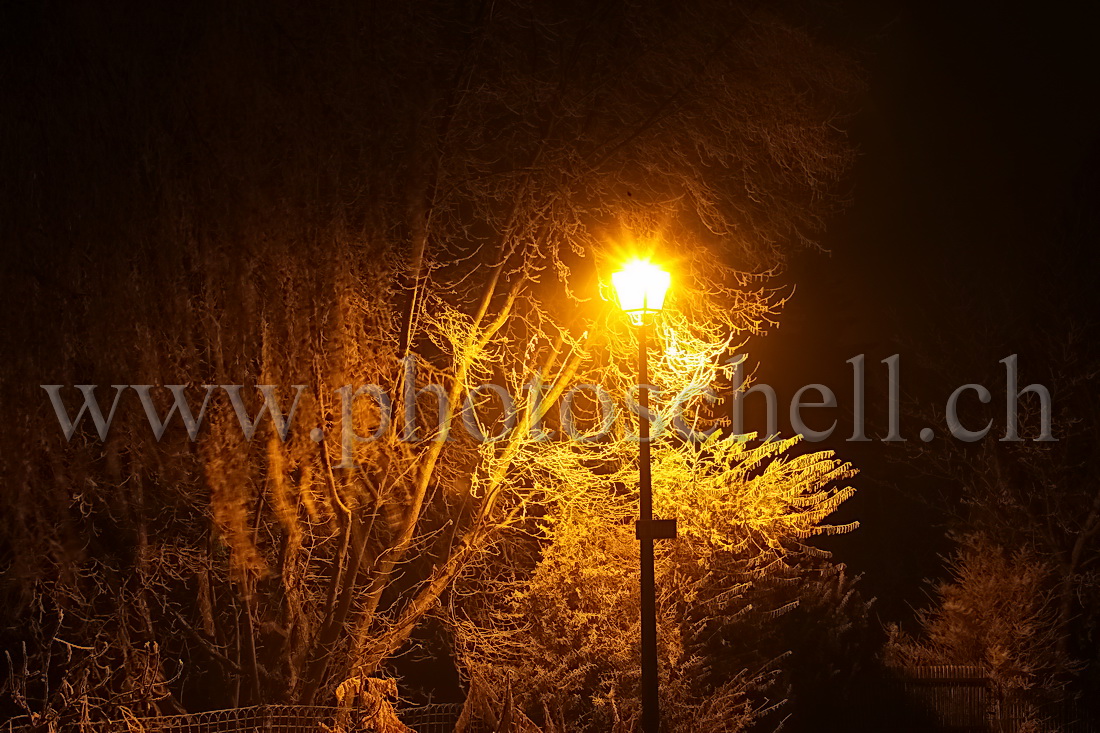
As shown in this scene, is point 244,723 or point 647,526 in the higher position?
point 647,526

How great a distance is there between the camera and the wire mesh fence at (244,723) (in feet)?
30.8

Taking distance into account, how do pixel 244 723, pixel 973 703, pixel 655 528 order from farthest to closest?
pixel 973 703
pixel 244 723
pixel 655 528

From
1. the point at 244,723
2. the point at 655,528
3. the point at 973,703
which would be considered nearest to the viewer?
the point at 655,528

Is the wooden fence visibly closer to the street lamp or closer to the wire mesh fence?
the street lamp

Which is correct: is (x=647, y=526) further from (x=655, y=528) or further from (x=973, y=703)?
(x=973, y=703)

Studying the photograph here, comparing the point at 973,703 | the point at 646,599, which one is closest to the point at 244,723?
the point at 646,599

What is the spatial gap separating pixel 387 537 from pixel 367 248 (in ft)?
12.0

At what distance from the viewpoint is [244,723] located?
10.4 meters

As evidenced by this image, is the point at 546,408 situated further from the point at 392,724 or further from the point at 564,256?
the point at 392,724

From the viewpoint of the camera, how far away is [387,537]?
13.6 metres

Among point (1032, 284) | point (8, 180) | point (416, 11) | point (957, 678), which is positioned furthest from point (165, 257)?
point (1032, 284)

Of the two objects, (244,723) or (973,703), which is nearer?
(244,723)

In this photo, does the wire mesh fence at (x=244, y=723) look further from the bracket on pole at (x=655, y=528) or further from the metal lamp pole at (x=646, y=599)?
the bracket on pole at (x=655, y=528)

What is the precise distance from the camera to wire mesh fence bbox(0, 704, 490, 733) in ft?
30.8
